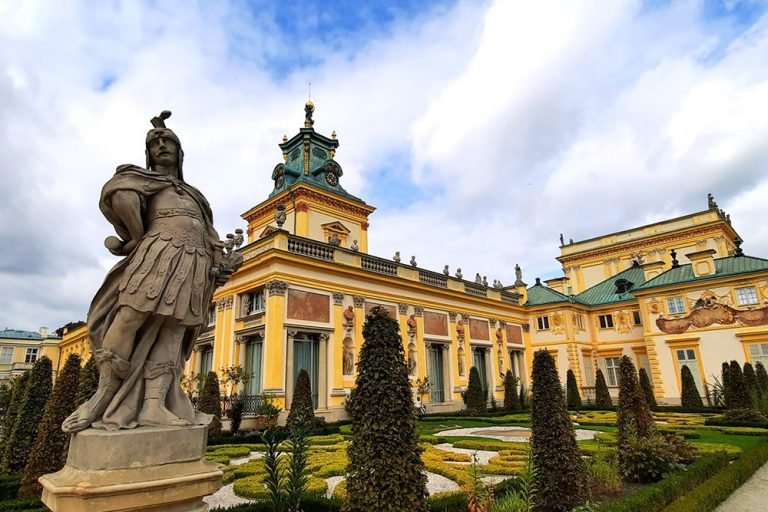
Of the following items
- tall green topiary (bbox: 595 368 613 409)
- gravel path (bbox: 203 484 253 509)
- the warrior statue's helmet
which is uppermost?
the warrior statue's helmet

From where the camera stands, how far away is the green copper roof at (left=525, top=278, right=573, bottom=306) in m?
31.8

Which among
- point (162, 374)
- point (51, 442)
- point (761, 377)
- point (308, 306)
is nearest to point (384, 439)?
point (162, 374)

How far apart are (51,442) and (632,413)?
10.6m

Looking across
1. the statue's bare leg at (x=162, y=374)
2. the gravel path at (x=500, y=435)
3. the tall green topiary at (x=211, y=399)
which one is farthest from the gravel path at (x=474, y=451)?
the statue's bare leg at (x=162, y=374)

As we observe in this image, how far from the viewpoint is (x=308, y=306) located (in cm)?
1886

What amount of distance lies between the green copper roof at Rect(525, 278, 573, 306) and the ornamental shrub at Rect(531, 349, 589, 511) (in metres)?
26.4

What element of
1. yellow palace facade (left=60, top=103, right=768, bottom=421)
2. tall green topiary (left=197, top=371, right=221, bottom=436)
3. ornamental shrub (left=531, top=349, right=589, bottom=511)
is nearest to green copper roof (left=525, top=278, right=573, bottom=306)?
yellow palace facade (left=60, top=103, right=768, bottom=421)

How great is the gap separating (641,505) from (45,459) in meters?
8.75

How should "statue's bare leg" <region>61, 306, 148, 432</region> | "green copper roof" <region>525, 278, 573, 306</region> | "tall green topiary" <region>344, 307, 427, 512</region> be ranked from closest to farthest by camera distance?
"statue's bare leg" <region>61, 306, 148, 432</region> → "tall green topiary" <region>344, 307, 427, 512</region> → "green copper roof" <region>525, 278, 573, 306</region>

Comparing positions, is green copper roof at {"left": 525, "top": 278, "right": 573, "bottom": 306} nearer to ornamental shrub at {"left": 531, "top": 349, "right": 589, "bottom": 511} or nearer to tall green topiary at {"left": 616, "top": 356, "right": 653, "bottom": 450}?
tall green topiary at {"left": 616, "top": 356, "right": 653, "bottom": 450}

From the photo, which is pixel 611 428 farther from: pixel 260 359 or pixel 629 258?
pixel 629 258

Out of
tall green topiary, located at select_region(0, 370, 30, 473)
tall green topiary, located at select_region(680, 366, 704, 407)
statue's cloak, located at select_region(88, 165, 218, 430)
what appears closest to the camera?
statue's cloak, located at select_region(88, 165, 218, 430)

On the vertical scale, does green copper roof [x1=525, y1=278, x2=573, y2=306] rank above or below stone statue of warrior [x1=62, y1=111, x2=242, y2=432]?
above

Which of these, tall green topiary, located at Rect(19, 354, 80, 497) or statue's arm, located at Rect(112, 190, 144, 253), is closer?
statue's arm, located at Rect(112, 190, 144, 253)
